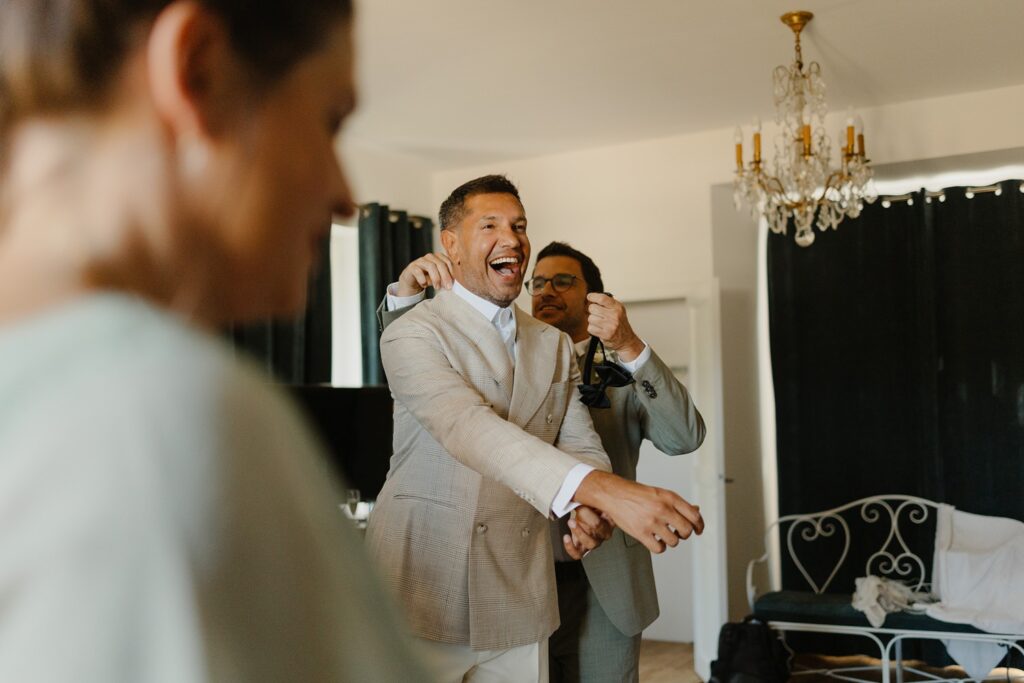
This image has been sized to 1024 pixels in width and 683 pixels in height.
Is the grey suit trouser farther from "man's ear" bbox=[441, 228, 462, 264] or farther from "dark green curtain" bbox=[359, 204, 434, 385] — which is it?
"dark green curtain" bbox=[359, 204, 434, 385]

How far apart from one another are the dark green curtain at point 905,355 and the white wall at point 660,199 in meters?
0.44

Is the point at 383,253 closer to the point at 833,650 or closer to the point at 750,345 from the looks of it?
the point at 750,345

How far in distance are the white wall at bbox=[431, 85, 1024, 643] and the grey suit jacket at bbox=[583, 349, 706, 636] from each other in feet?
9.52

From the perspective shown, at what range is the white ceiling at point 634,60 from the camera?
400 cm

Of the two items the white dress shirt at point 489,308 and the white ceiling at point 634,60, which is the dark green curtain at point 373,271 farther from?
the white dress shirt at point 489,308

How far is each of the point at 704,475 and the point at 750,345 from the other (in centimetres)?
125

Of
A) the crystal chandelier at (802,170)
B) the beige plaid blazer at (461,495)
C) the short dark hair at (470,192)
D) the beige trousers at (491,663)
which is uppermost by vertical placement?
the crystal chandelier at (802,170)

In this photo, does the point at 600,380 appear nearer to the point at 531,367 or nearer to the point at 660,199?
the point at 531,367

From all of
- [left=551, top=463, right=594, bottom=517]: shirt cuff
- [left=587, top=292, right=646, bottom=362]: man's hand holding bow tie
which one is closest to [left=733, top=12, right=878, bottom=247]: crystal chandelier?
[left=587, top=292, right=646, bottom=362]: man's hand holding bow tie

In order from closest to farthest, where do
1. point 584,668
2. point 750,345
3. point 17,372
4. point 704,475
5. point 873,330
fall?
point 17,372 → point 584,668 → point 704,475 → point 873,330 → point 750,345

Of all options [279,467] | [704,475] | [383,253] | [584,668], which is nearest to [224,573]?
[279,467]

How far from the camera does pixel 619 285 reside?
20.1ft

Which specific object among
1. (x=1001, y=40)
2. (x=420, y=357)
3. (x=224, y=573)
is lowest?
(x=224, y=573)

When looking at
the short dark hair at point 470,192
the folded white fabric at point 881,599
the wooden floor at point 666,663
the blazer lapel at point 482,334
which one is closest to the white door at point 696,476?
the wooden floor at point 666,663
